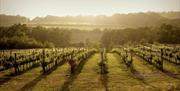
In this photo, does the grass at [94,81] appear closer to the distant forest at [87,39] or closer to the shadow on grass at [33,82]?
the shadow on grass at [33,82]

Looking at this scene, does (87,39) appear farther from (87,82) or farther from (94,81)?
(87,82)

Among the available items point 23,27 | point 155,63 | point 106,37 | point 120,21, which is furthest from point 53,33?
point 120,21

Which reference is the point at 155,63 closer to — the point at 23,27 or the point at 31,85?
the point at 31,85

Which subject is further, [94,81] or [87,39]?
[87,39]

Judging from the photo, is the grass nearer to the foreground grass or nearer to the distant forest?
the foreground grass

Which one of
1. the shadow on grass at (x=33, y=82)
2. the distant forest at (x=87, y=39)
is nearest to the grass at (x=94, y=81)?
the shadow on grass at (x=33, y=82)

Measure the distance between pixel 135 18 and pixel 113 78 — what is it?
17109cm

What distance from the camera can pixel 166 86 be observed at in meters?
21.8

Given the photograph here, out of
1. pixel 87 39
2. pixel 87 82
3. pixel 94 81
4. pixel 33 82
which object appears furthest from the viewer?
pixel 87 39

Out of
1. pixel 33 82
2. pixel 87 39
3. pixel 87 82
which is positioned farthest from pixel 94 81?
pixel 87 39

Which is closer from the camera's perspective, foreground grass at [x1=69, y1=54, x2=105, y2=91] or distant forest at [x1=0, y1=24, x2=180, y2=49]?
foreground grass at [x1=69, y1=54, x2=105, y2=91]

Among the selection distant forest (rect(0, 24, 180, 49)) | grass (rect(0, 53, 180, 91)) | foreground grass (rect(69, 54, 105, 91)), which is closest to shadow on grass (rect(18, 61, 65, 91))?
grass (rect(0, 53, 180, 91))

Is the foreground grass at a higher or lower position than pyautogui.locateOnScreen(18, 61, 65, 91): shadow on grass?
lower

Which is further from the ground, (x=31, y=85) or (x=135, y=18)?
(x=135, y=18)
